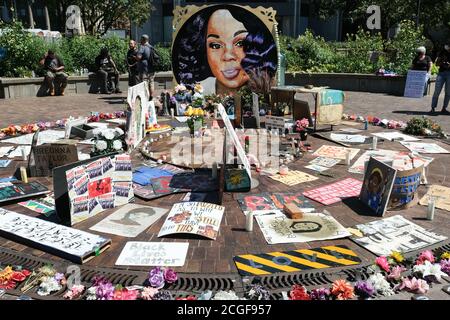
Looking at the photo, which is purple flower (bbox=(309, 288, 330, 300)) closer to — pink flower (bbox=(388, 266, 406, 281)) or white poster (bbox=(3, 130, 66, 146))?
pink flower (bbox=(388, 266, 406, 281))

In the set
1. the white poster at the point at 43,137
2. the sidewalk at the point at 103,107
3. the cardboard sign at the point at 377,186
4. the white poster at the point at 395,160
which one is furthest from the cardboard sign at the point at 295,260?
the sidewalk at the point at 103,107

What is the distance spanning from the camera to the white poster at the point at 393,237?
16.9 ft

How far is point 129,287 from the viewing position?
434 cm

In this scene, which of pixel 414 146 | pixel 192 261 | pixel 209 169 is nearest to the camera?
pixel 192 261

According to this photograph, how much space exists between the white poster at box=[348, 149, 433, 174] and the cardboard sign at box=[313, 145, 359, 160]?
0.85 ft

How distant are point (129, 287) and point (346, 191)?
3.99 metres

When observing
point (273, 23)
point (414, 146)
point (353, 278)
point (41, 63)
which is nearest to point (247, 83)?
point (273, 23)

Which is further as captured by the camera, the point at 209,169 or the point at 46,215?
the point at 209,169

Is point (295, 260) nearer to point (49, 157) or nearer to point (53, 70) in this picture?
point (49, 157)

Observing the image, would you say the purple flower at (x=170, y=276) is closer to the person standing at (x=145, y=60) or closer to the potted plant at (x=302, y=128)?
the potted plant at (x=302, y=128)

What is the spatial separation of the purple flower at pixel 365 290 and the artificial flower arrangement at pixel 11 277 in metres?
3.43

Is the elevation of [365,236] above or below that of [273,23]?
below

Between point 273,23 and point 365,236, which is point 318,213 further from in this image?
point 273,23

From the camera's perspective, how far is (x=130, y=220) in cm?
589
